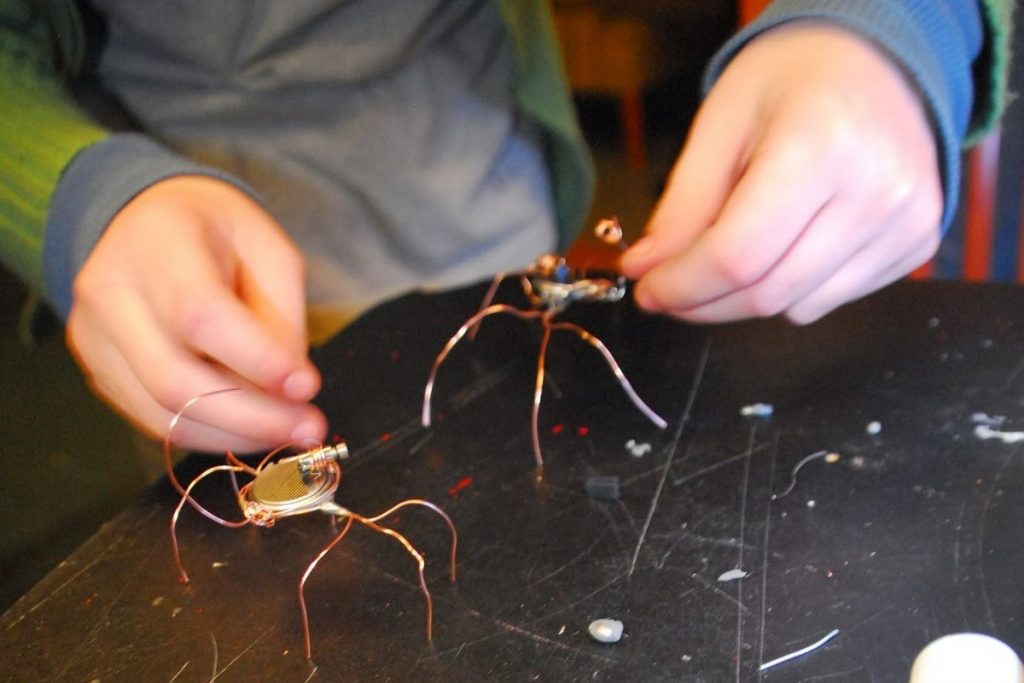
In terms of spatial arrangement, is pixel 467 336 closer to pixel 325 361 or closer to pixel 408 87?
pixel 325 361

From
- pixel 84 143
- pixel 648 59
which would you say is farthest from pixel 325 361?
pixel 648 59

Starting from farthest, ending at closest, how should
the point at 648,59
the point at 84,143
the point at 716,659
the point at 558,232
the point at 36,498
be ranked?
the point at 648,59
the point at 558,232
the point at 36,498
the point at 84,143
the point at 716,659

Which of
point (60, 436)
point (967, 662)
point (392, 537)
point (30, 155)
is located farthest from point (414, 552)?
point (60, 436)

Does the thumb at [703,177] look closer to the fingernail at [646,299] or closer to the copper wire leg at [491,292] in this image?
the fingernail at [646,299]

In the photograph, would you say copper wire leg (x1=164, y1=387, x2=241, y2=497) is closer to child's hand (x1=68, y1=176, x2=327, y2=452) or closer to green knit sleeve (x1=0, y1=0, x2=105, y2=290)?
child's hand (x1=68, y1=176, x2=327, y2=452)

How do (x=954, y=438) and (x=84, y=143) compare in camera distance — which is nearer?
(x=954, y=438)

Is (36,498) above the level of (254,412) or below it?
below

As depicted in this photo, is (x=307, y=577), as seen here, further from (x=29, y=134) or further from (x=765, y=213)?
(x=29, y=134)

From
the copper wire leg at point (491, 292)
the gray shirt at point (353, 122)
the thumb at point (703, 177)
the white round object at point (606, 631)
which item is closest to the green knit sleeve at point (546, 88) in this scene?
the gray shirt at point (353, 122)
